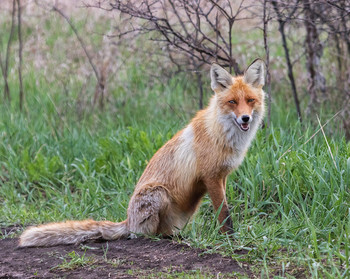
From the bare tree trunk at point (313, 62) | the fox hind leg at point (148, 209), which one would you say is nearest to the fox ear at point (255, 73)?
the fox hind leg at point (148, 209)

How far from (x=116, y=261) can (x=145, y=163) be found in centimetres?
247

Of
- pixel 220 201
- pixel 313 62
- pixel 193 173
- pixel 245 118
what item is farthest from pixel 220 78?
pixel 313 62

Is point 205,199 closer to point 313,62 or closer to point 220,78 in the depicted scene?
point 220,78

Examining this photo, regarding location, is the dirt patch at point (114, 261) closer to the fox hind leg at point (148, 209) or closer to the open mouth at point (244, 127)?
the fox hind leg at point (148, 209)

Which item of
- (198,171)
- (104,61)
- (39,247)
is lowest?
(39,247)

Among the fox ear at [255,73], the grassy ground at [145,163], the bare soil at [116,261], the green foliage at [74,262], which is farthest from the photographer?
the fox ear at [255,73]

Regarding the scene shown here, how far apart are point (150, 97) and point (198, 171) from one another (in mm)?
4365

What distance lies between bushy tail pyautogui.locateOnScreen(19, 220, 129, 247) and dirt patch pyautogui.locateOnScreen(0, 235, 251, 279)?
0.27 feet

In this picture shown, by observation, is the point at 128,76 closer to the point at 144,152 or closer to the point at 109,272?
the point at 144,152

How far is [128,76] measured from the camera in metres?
9.59

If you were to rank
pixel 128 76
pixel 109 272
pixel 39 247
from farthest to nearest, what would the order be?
pixel 128 76 → pixel 39 247 → pixel 109 272

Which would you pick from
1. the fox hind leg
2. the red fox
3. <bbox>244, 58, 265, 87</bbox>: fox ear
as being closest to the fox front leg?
the red fox

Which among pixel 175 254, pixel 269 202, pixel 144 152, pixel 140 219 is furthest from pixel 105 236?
pixel 144 152

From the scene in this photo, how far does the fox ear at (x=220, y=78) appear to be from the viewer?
15.6ft
